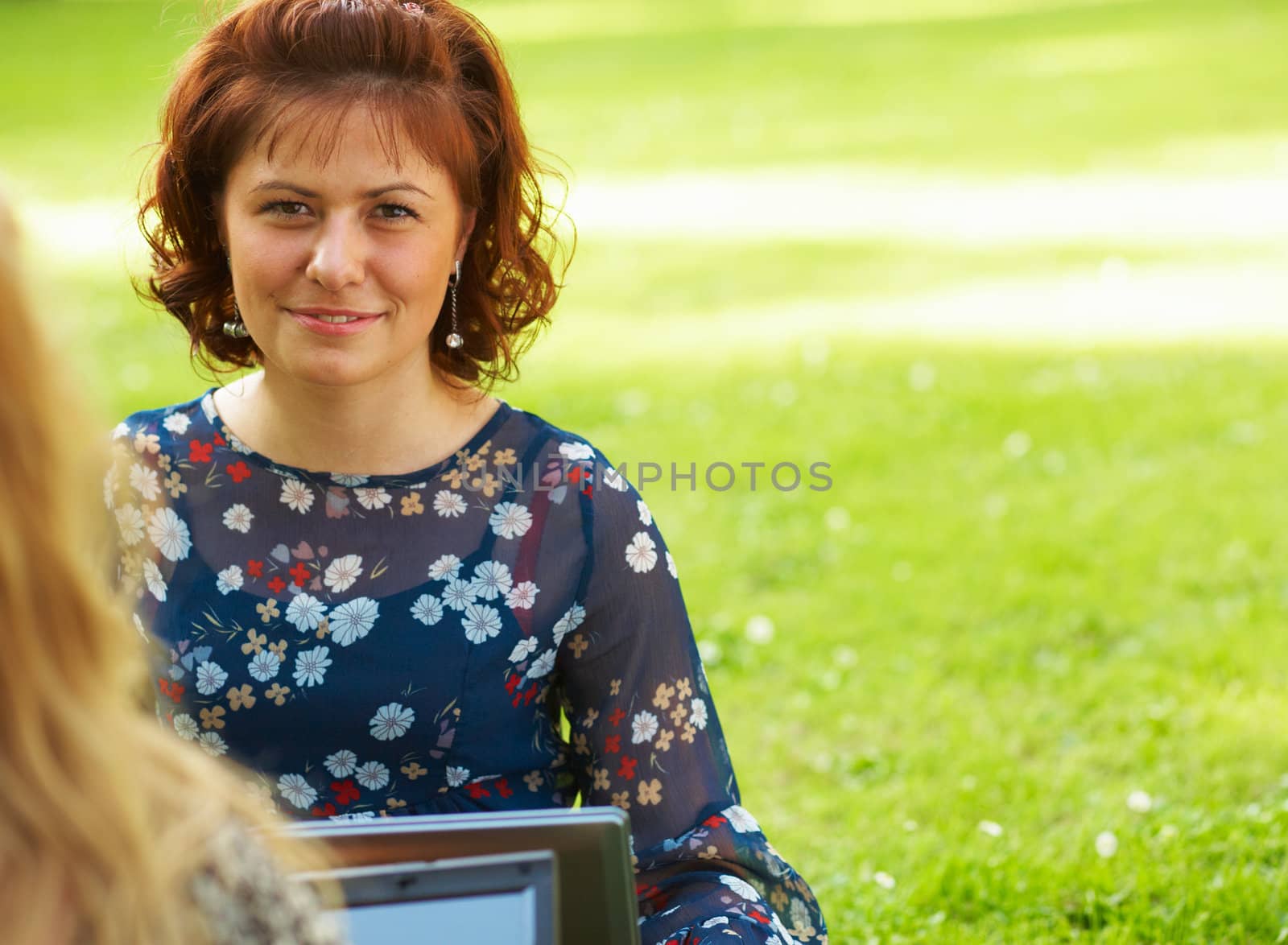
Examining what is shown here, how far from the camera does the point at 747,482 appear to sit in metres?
5.89

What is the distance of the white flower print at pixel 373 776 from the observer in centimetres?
224

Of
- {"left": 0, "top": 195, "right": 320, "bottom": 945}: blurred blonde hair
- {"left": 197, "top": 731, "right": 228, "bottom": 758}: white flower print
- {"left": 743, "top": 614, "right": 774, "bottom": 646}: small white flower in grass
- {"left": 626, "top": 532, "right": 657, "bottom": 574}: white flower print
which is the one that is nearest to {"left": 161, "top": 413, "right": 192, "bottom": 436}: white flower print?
{"left": 197, "top": 731, "right": 228, "bottom": 758}: white flower print

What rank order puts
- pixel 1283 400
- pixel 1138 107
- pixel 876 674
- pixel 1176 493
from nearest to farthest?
pixel 876 674, pixel 1176 493, pixel 1283 400, pixel 1138 107

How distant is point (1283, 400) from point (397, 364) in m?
5.10

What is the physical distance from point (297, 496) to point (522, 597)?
1.21ft

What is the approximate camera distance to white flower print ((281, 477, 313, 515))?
228 cm

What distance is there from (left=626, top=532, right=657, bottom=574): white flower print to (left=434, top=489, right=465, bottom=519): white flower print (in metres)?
0.25

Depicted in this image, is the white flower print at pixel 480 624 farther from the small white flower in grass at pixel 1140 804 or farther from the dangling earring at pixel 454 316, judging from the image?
the small white flower in grass at pixel 1140 804

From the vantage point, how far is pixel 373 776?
2244mm

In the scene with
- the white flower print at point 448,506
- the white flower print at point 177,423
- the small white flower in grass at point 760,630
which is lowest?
the small white flower in grass at point 760,630

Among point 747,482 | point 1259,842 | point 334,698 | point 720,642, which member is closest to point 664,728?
point 334,698

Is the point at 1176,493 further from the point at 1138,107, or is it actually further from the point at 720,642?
the point at 1138,107

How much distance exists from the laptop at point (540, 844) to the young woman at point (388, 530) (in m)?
0.55

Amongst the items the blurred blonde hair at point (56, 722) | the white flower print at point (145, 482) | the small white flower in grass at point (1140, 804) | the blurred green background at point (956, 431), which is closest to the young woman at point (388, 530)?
the white flower print at point (145, 482)
